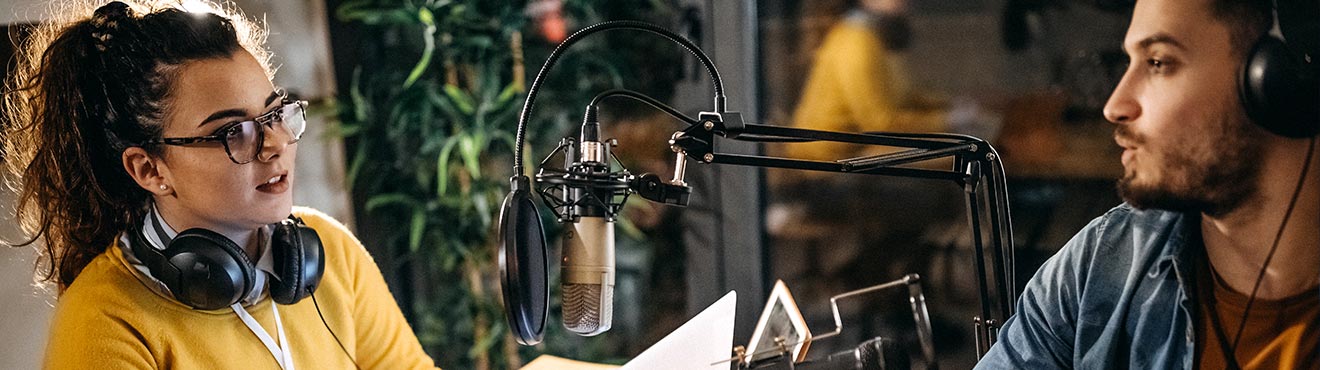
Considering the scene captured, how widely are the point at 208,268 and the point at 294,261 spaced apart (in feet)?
0.44

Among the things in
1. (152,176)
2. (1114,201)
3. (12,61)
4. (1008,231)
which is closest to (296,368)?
(152,176)

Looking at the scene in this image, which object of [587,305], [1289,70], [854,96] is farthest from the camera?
[854,96]

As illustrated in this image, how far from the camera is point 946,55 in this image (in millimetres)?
2031

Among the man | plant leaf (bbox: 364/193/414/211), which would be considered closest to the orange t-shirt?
the man

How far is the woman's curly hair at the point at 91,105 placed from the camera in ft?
4.41

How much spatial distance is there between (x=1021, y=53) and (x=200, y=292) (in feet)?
4.63

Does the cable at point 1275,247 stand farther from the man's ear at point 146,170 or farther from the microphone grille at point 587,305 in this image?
the man's ear at point 146,170

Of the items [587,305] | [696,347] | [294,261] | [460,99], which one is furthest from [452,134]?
[587,305]

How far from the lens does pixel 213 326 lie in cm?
140

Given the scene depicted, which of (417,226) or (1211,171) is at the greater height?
(1211,171)

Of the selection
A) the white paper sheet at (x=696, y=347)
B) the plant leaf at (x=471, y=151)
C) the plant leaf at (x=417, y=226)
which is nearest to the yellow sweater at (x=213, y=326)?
the white paper sheet at (x=696, y=347)

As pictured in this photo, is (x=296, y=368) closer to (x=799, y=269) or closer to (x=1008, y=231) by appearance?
(x=1008, y=231)

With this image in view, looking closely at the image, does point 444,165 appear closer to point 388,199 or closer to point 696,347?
point 388,199

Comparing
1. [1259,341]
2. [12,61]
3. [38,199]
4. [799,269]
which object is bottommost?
[799,269]
